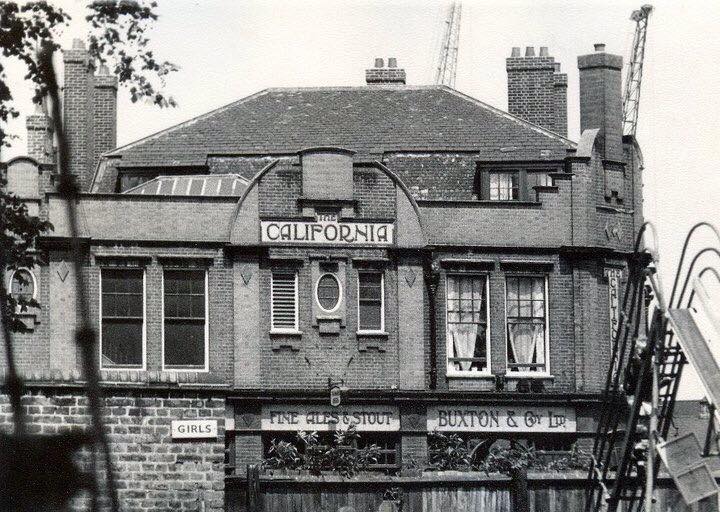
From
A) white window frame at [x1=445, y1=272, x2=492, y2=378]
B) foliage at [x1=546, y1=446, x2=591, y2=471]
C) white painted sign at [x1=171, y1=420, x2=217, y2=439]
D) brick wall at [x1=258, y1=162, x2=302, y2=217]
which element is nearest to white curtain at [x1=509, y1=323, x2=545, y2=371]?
white window frame at [x1=445, y1=272, x2=492, y2=378]

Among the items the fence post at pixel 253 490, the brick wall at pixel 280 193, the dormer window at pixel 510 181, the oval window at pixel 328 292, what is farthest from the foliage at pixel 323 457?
the dormer window at pixel 510 181

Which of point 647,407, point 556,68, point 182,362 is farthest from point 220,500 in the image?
point 556,68

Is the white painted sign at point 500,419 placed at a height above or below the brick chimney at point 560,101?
below

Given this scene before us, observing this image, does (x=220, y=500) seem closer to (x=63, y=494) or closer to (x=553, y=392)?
(x=63, y=494)

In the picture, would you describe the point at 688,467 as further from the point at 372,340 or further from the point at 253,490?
the point at 372,340

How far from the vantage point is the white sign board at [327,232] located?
3038 cm

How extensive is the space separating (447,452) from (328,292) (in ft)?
19.0

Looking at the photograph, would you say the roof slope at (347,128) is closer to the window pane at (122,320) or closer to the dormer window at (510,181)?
the dormer window at (510,181)

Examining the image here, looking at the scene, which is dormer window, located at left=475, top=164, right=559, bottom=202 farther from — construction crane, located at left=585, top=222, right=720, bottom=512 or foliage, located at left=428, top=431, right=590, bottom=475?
construction crane, located at left=585, top=222, right=720, bottom=512

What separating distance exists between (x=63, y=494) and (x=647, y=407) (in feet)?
42.1

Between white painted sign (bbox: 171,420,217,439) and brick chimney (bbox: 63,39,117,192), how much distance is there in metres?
21.1

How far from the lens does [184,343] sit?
29.6 meters

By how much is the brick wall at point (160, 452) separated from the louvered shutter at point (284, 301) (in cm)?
1600

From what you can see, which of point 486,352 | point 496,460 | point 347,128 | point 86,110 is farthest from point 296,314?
point 86,110
